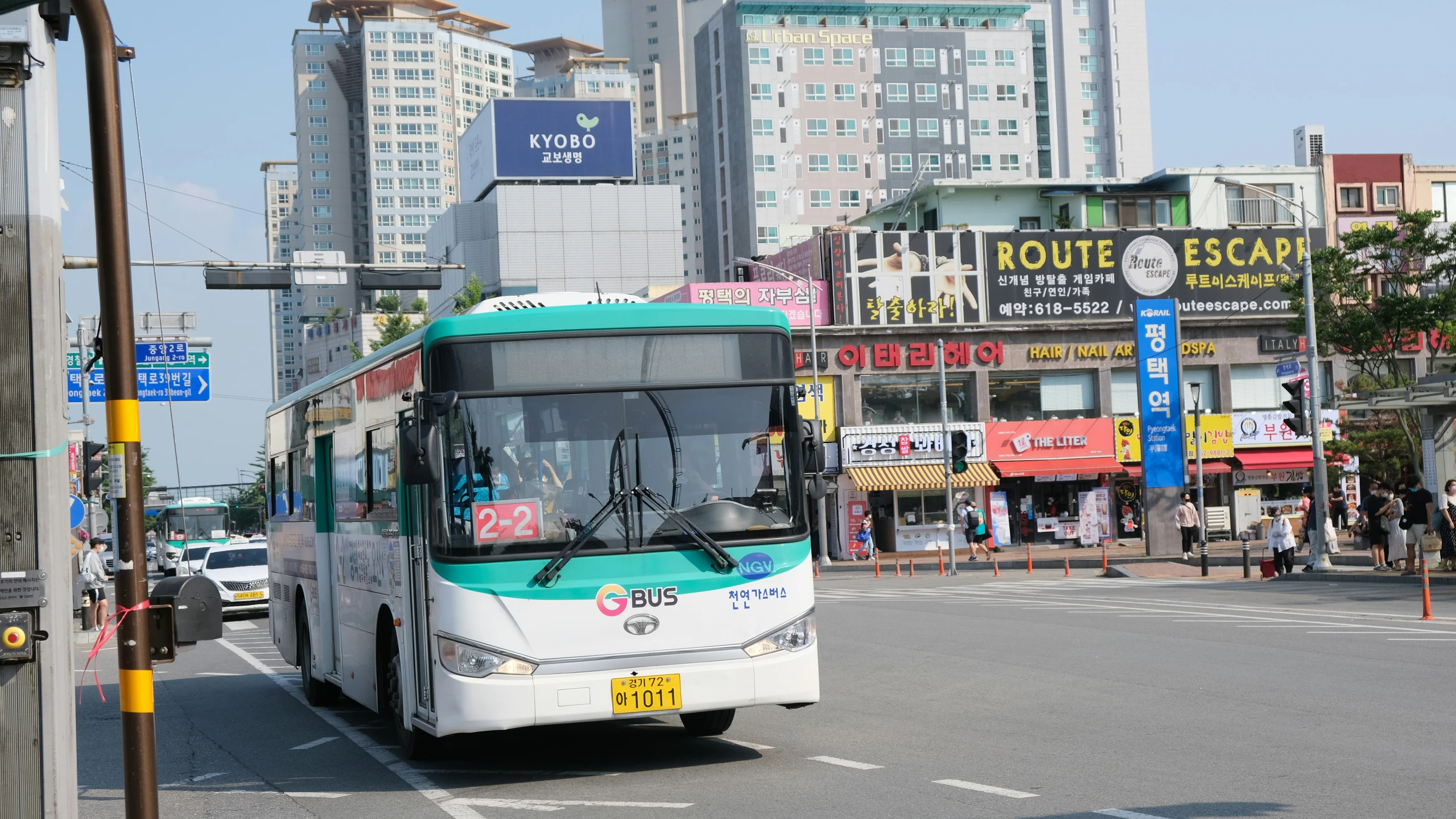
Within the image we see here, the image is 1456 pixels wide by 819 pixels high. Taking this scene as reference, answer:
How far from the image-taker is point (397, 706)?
36.3 ft

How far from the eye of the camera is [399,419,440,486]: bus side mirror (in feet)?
30.0

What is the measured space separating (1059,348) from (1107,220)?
24.0 ft

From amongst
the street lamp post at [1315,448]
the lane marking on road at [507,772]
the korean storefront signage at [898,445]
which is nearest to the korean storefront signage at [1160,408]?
the street lamp post at [1315,448]

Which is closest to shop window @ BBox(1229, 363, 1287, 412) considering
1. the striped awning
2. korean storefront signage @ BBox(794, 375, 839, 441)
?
the striped awning

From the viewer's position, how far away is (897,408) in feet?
187

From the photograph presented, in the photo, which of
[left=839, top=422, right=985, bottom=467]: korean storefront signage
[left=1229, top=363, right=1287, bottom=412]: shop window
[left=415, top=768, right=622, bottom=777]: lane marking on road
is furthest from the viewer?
[left=1229, top=363, right=1287, bottom=412]: shop window

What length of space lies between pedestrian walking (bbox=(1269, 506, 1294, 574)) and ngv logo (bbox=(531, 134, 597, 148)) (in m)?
85.7

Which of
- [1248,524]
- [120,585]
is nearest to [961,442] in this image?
[1248,524]

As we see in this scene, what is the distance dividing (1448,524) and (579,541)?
20829 millimetres

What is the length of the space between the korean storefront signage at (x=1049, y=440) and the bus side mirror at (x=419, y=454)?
4809 cm

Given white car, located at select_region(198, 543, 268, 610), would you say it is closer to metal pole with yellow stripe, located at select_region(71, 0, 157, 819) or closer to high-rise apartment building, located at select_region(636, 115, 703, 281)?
metal pole with yellow stripe, located at select_region(71, 0, 157, 819)

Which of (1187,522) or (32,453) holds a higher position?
(32,453)

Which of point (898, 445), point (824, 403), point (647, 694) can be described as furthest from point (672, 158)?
point (647, 694)

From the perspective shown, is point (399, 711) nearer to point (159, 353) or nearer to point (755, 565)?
point (755, 565)
